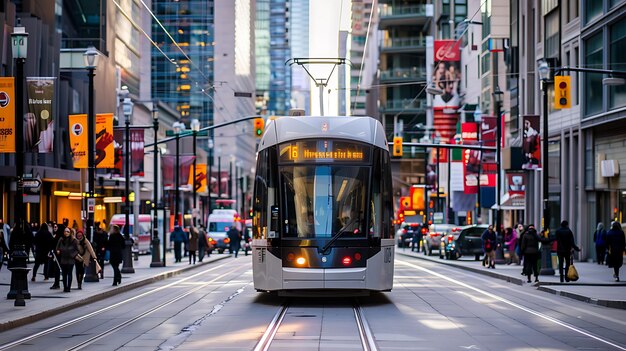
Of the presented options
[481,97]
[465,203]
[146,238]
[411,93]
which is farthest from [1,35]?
[411,93]

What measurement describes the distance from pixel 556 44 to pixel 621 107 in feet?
37.7

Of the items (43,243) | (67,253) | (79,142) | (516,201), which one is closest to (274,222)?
(67,253)

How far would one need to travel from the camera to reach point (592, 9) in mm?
48844

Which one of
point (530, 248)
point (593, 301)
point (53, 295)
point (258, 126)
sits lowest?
point (593, 301)

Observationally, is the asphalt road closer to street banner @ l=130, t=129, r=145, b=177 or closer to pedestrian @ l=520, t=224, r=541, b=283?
pedestrian @ l=520, t=224, r=541, b=283

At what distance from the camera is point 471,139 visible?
69.0 m

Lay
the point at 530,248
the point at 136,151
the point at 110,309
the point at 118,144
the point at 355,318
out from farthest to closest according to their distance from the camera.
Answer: the point at 136,151, the point at 118,144, the point at 530,248, the point at 110,309, the point at 355,318

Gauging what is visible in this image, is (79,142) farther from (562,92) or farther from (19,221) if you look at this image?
(562,92)

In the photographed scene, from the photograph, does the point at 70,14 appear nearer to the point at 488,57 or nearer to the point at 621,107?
the point at 488,57

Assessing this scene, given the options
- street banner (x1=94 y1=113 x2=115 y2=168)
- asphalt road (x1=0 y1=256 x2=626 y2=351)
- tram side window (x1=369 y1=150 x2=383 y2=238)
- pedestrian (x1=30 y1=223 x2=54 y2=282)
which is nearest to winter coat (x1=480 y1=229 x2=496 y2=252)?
asphalt road (x1=0 y1=256 x2=626 y2=351)

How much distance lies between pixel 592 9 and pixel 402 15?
2831 inches

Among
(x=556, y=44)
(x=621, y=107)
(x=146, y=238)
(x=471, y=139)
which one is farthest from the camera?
(x=471, y=139)

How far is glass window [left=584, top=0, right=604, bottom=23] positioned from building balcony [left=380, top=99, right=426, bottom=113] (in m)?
67.7

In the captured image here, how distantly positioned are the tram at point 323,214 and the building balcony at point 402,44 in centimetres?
9756
